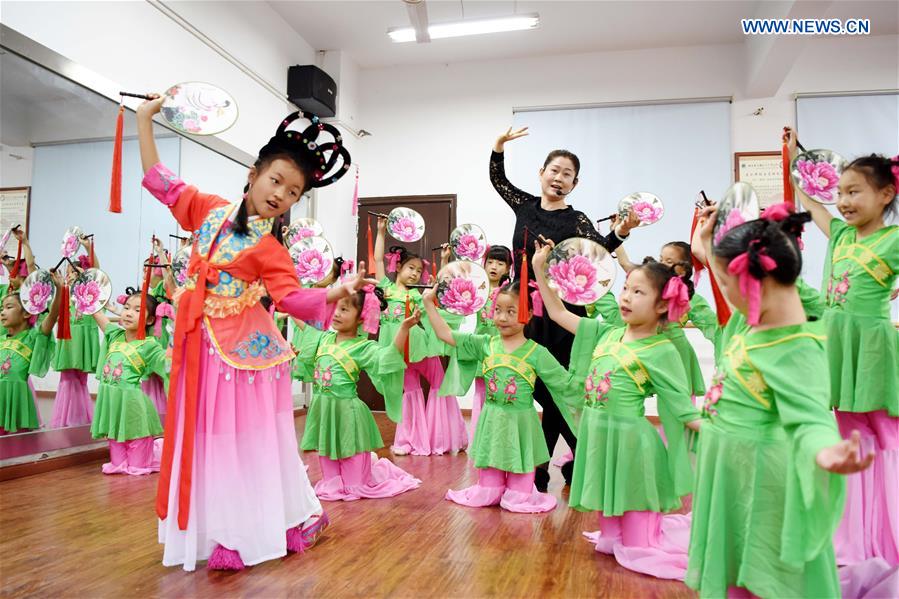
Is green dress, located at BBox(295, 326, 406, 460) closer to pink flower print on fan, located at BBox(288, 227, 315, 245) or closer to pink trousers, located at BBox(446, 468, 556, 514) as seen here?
pink trousers, located at BBox(446, 468, 556, 514)

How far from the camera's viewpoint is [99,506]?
2.81 meters

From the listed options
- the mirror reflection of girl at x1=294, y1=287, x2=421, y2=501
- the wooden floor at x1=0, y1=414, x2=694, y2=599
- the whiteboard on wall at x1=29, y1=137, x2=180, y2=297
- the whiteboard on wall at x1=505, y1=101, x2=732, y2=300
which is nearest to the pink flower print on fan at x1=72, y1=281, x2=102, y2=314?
the whiteboard on wall at x1=29, y1=137, x2=180, y2=297

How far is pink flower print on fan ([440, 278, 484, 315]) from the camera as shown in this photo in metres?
2.96

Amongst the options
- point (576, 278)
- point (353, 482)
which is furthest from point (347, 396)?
point (576, 278)

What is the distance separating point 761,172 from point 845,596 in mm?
5178

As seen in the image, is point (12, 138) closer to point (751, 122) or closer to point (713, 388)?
point (713, 388)

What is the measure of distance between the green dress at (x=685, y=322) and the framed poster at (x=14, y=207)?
322 cm

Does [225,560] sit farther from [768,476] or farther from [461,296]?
[768,476]

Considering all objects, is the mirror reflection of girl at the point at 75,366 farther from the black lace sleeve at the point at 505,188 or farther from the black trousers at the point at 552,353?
the black trousers at the point at 552,353

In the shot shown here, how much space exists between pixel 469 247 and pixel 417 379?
1026 millimetres

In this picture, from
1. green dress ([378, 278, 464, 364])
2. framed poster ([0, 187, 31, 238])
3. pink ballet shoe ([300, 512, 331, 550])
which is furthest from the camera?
green dress ([378, 278, 464, 364])

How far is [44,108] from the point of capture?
357 cm

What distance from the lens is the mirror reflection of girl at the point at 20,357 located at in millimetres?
3492

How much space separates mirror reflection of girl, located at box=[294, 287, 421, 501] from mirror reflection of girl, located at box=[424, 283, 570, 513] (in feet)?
1.11
